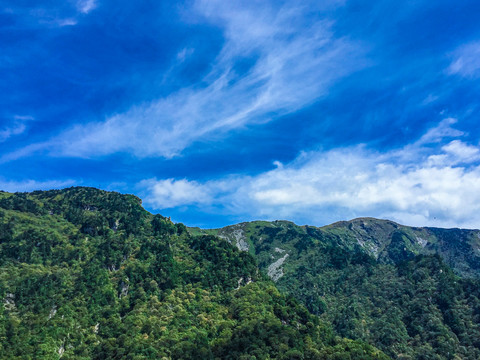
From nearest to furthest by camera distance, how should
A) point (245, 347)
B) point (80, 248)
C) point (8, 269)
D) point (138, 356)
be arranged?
point (138, 356)
point (245, 347)
point (8, 269)
point (80, 248)

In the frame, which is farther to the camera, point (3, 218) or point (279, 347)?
point (3, 218)

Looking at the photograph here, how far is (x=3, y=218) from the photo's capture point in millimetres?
195125

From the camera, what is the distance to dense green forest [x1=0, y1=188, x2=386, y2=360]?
4643 inches

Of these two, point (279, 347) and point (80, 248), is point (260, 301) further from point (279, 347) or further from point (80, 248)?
point (80, 248)

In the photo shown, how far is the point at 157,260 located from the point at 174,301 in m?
39.1

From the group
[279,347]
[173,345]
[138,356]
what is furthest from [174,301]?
[279,347]

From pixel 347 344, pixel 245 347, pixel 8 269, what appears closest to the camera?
pixel 245 347

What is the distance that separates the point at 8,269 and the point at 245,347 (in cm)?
12011

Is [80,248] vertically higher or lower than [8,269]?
higher

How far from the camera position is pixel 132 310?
149750 mm

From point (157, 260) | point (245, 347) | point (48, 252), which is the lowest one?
point (245, 347)

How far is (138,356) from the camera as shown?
111 metres

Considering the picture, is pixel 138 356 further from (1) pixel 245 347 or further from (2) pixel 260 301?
(2) pixel 260 301

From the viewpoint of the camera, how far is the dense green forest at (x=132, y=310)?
117938mm
